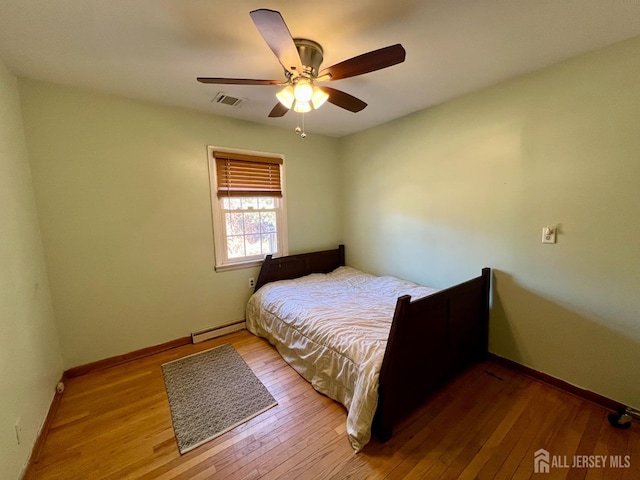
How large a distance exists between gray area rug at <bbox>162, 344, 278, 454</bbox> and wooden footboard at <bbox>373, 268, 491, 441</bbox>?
905 mm

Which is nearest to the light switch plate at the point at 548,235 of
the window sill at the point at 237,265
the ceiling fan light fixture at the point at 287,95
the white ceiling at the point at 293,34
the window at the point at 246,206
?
the white ceiling at the point at 293,34

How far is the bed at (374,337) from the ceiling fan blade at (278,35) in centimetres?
148

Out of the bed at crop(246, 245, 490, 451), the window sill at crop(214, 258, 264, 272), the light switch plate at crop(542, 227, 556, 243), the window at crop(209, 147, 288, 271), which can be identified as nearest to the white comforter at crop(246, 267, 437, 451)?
the bed at crop(246, 245, 490, 451)

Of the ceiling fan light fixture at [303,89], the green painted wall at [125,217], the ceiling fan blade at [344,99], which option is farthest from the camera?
the green painted wall at [125,217]

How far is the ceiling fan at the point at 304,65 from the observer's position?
120cm

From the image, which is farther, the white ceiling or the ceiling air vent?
the ceiling air vent

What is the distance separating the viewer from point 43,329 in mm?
1927

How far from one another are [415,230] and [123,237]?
2.94m

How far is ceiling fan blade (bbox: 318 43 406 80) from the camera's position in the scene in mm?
1281

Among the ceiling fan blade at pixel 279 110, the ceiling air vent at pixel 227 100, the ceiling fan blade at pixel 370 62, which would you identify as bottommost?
the ceiling fan blade at pixel 370 62

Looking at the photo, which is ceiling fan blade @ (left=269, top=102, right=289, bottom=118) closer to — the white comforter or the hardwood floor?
the white comforter

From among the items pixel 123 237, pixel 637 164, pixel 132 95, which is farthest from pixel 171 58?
pixel 637 164

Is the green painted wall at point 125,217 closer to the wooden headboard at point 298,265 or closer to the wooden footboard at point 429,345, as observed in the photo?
the wooden headboard at point 298,265

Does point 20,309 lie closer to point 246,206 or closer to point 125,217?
point 125,217
